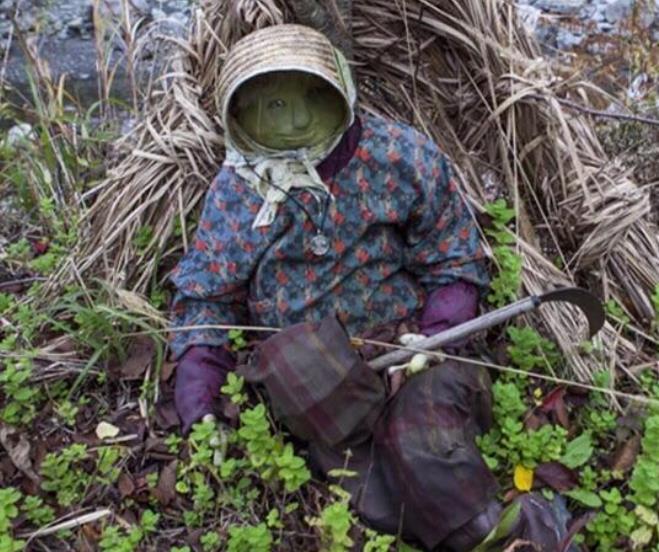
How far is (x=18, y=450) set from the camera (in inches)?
100

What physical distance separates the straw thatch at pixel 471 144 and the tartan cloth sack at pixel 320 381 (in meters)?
0.70

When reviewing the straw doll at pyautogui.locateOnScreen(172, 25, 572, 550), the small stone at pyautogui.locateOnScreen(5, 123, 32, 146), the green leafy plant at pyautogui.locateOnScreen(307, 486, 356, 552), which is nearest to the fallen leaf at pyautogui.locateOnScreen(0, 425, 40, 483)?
the straw doll at pyautogui.locateOnScreen(172, 25, 572, 550)

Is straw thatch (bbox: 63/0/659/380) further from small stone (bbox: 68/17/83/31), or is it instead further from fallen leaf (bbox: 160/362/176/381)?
small stone (bbox: 68/17/83/31)

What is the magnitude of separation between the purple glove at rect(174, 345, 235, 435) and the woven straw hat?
66 cm

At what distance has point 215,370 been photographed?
8.42ft

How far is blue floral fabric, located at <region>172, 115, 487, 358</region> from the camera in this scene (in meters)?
2.50

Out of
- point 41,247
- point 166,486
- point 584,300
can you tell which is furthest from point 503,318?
point 41,247

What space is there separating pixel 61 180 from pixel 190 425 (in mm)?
1529

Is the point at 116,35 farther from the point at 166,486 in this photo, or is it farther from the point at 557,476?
A: the point at 557,476

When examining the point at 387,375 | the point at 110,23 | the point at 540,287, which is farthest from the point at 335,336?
the point at 110,23

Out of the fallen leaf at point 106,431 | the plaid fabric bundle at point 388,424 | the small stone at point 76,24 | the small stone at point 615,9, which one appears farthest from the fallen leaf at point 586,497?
the small stone at point 76,24

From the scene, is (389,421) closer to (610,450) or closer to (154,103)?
(610,450)

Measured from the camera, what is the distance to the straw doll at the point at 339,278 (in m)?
2.24

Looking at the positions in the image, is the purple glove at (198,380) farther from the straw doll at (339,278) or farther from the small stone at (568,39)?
the small stone at (568,39)
